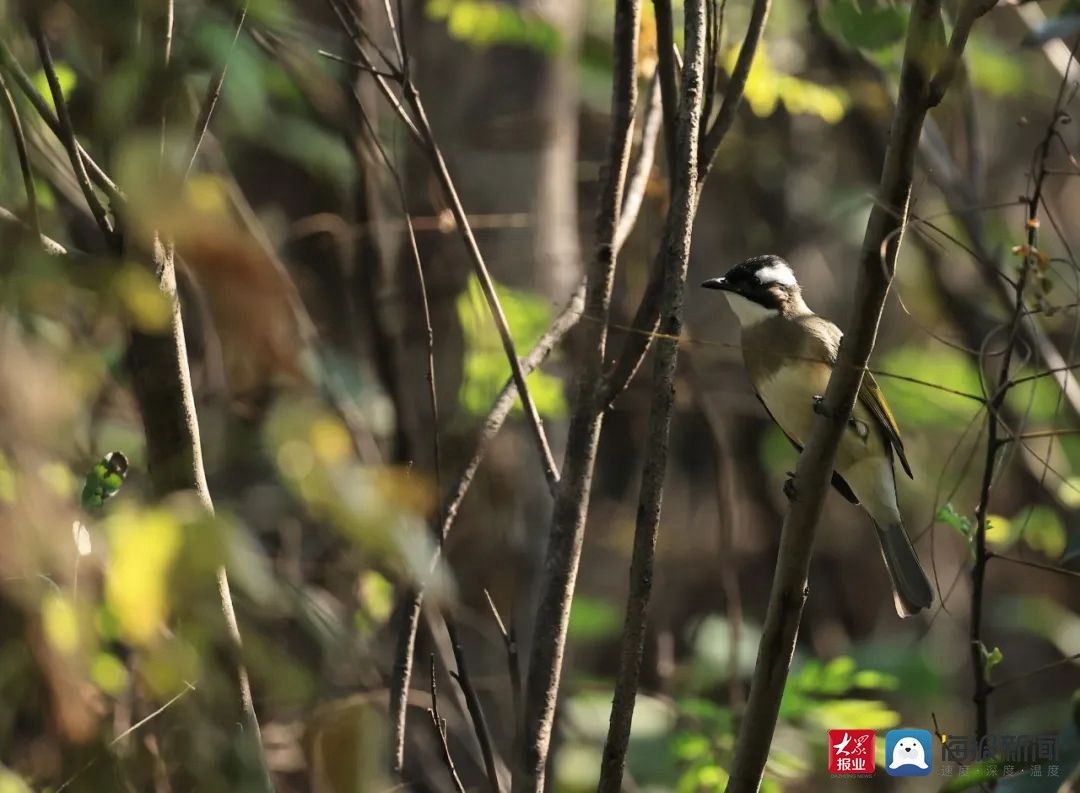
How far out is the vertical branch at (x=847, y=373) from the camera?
1724 millimetres

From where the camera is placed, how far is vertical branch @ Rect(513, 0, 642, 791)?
2.22m

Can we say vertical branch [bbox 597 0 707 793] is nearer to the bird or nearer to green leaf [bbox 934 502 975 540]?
green leaf [bbox 934 502 975 540]

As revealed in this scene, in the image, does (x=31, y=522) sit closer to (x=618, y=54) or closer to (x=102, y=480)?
(x=102, y=480)

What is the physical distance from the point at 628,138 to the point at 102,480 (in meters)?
1.15

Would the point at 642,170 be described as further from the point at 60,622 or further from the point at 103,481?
the point at 60,622

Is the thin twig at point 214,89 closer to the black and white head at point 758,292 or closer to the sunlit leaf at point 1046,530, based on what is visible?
the black and white head at point 758,292

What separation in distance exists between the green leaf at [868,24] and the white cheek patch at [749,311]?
3.78 ft

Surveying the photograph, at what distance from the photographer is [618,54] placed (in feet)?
7.85

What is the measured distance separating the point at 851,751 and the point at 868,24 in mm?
1934

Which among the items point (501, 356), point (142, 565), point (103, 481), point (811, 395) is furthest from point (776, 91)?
point (142, 565)

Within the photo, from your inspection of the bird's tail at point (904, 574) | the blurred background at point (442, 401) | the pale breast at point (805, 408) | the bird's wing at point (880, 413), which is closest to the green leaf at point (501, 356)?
the blurred background at point (442, 401)

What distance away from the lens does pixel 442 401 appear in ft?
15.3

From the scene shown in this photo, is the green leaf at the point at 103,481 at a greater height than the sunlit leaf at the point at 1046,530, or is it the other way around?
the green leaf at the point at 103,481

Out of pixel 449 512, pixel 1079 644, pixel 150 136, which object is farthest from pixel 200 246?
pixel 1079 644
